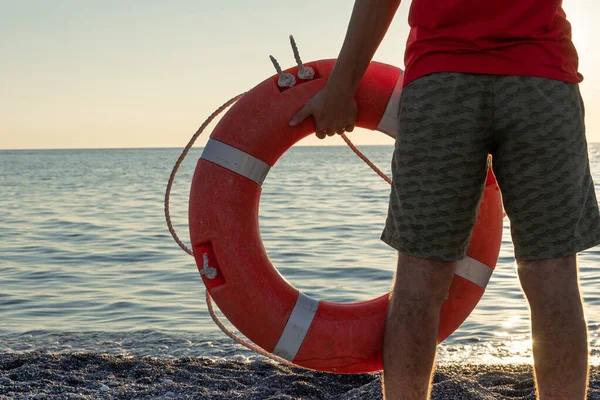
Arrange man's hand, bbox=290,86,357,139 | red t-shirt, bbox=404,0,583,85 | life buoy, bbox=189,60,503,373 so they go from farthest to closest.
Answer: life buoy, bbox=189,60,503,373 < man's hand, bbox=290,86,357,139 < red t-shirt, bbox=404,0,583,85

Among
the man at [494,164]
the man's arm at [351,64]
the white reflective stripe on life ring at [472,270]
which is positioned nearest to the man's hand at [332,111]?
the man's arm at [351,64]

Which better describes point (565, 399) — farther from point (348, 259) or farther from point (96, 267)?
point (96, 267)

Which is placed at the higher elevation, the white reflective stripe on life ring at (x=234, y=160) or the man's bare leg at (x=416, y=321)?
the white reflective stripe on life ring at (x=234, y=160)

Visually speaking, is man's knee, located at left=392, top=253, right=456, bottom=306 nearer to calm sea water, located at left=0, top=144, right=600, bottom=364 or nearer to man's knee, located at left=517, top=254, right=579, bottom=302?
man's knee, located at left=517, top=254, right=579, bottom=302

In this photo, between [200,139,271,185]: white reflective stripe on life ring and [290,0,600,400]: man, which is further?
[200,139,271,185]: white reflective stripe on life ring

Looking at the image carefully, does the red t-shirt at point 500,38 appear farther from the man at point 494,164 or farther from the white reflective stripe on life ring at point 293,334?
the white reflective stripe on life ring at point 293,334

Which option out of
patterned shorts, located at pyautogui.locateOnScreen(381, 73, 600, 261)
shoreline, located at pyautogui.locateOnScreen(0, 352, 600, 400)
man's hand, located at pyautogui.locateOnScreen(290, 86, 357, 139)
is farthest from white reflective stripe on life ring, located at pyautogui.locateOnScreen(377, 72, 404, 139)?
shoreline, located at pyautogui.locateOnScreen(0, 352, 600, 400)

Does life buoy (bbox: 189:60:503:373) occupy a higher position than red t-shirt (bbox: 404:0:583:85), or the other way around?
red t-shirt (bbox: 404:0:583:85)

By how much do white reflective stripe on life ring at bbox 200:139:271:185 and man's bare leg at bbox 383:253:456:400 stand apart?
624 mm

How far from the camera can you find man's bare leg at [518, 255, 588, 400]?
5.03 ft

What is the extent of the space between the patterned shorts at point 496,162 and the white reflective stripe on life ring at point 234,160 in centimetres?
62

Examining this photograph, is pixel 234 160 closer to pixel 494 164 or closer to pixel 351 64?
pixel 351 64

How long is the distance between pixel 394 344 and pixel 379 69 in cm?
85

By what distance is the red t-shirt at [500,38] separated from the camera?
147cm
